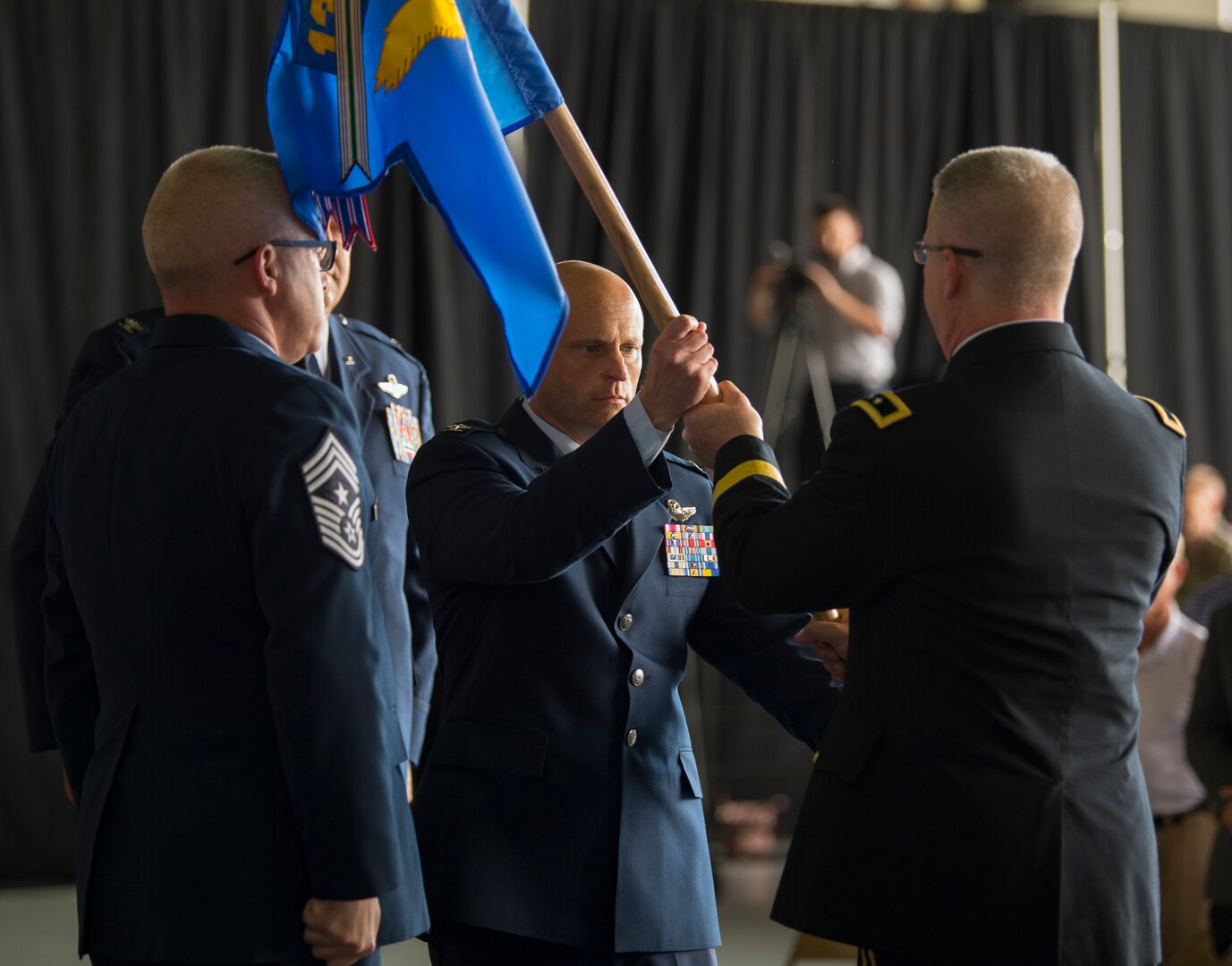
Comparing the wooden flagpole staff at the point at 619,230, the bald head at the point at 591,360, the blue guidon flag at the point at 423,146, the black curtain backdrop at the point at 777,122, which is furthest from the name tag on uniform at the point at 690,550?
the black curtain backdrop at the point at 777,122

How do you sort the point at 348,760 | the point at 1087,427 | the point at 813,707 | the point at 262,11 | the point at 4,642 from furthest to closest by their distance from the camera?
the point at 262,11
the point at 4,642
the point at 813,707
the point at 1087,427
the point at 348,760

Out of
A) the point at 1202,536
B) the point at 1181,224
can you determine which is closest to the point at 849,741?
the point at 1202,536

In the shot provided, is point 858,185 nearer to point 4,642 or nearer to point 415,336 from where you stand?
point 415,336

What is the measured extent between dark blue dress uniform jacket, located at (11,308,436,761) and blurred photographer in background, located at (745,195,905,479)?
11.3 ft

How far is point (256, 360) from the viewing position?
5.38 ft

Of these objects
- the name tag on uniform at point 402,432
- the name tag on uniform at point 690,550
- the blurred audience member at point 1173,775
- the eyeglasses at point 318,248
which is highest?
the eyeglasses at point 318,248

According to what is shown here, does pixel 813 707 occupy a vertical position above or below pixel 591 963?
above

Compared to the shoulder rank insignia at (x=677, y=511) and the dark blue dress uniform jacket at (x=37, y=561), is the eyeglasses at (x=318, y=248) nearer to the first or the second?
the shoulder rank insignia at (x=677, y=511)

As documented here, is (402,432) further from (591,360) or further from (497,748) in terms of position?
(497,748)

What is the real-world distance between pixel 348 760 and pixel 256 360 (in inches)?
17.6

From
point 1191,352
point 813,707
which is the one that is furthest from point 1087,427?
point 1191,352

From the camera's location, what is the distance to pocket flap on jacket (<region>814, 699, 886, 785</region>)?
5.39 feet

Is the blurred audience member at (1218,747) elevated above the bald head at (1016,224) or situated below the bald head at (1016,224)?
below

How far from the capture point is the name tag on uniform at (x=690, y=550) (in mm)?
2080
